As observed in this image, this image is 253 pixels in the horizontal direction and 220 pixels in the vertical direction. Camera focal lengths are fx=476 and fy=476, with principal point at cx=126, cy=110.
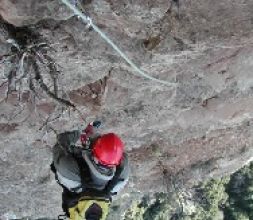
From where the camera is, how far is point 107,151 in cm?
391

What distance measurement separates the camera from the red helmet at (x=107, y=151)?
3910 mm

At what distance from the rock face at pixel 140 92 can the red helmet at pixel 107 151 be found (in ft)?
2.53

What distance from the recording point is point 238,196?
19.2 meters

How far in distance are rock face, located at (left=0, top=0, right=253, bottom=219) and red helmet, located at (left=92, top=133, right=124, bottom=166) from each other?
2.53 ft

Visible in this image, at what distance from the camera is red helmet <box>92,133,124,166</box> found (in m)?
3.91

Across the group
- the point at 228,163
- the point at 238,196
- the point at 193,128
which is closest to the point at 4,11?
the point at 193,128

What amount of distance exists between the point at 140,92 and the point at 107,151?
143 cm

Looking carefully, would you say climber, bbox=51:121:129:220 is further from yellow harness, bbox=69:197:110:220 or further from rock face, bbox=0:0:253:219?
rock face, bbox=0:0:253:219

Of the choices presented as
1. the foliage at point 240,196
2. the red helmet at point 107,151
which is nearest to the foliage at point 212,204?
the foliage at point 240,196

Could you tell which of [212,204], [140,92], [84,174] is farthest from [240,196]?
[84,174]

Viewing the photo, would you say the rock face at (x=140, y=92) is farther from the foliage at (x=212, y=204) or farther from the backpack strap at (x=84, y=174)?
the foliage at (x=212, y=204)

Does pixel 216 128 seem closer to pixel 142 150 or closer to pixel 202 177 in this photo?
pixel 142 150

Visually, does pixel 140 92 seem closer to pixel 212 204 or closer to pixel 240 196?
pixel 212 204

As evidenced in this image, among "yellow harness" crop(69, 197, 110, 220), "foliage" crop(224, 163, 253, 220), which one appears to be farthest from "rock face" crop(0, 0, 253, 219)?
"foliage" crop(224, 163, 253, 220)
